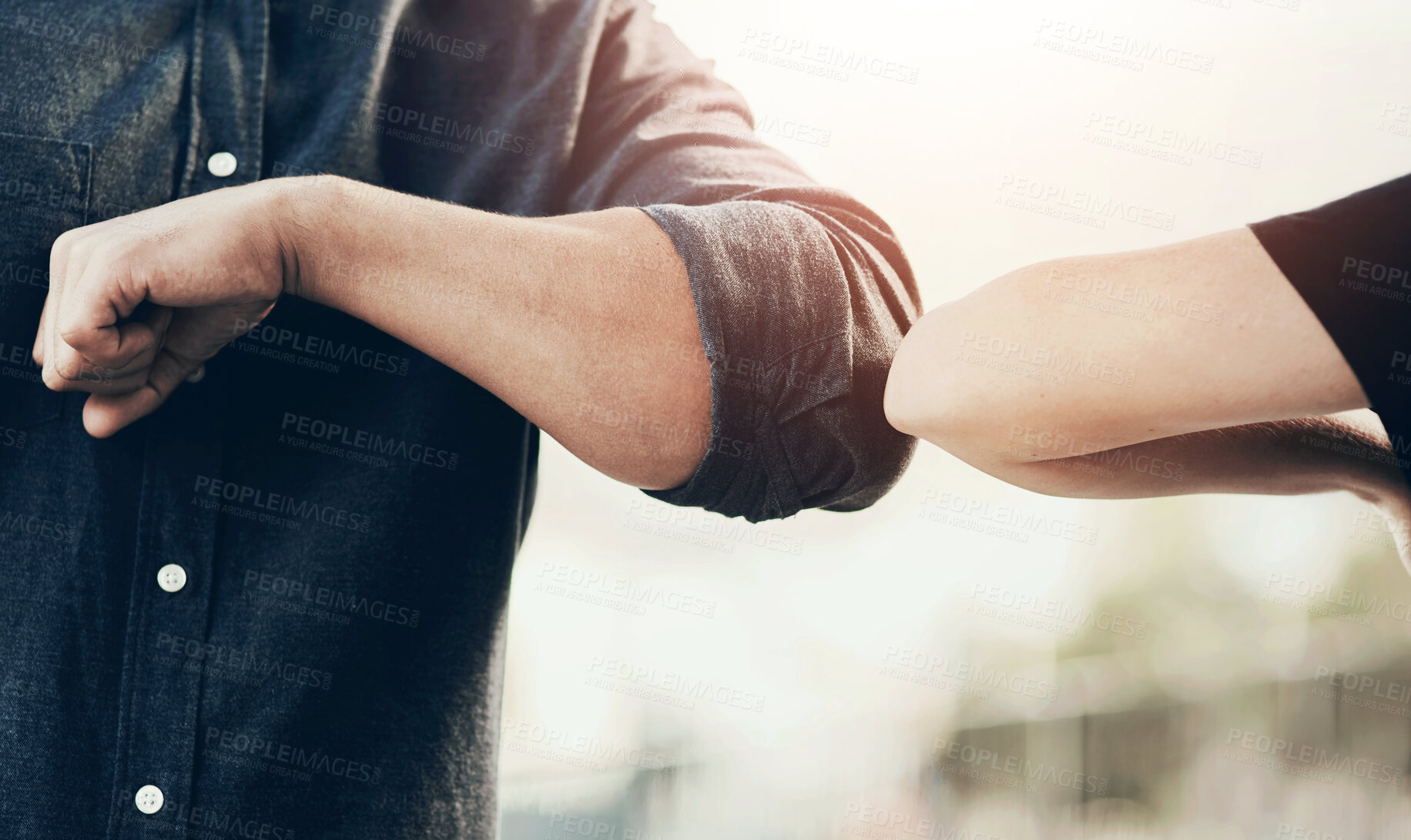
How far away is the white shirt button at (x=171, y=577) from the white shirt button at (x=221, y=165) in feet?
0.91

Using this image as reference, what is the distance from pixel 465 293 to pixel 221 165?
0.28 metres

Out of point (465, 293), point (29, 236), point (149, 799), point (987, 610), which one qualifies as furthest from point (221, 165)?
point (987, 610)

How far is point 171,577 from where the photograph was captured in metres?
0.58

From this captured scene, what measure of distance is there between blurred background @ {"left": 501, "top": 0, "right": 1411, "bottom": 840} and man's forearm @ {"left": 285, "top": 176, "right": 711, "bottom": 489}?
24.5 inches

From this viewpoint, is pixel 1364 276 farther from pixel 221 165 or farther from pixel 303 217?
pixel 221 165

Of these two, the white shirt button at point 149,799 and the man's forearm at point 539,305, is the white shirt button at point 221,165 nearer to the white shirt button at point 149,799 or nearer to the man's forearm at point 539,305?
the man's forearm at point 539,305

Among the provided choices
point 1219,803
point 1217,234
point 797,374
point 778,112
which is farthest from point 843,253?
point 1219,803

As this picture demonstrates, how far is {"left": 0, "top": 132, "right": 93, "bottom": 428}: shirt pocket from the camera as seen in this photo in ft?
1.85

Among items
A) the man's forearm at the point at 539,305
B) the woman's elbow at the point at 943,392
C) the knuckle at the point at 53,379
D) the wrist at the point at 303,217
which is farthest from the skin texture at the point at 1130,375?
the knuckle at the point at 53,379

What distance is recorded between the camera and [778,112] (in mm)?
2410

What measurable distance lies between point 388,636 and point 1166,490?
0.52m

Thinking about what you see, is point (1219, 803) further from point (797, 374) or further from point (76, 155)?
point (76, 155)

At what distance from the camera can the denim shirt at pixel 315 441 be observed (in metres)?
0.51

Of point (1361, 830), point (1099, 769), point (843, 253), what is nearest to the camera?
point (843, 253)
